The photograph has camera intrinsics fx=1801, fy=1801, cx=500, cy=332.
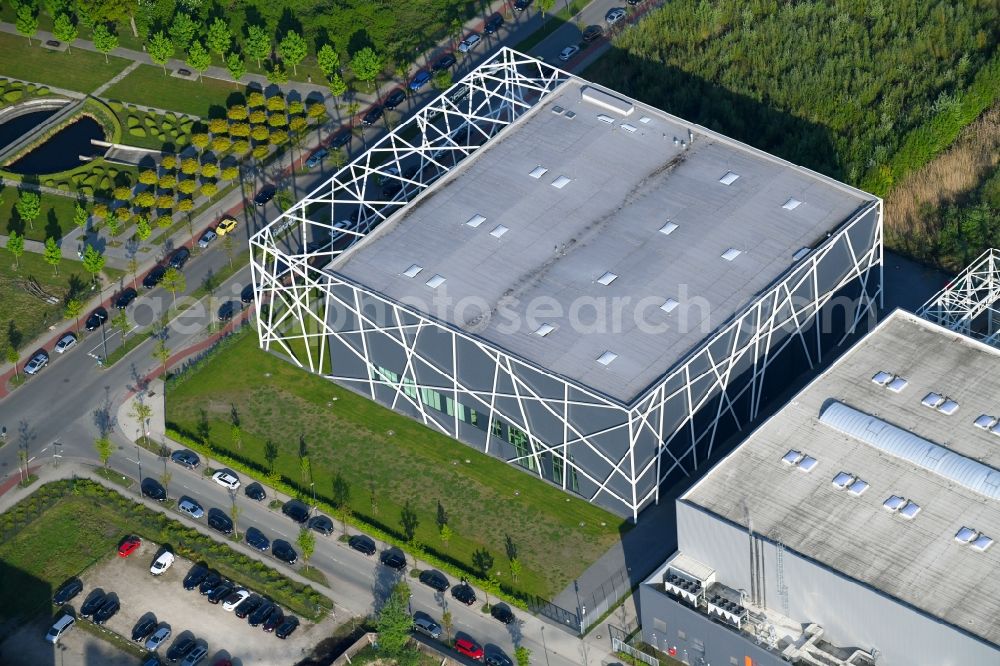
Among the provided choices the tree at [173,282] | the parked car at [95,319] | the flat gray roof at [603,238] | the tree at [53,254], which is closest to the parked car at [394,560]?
the flat gray roof at [603,238]

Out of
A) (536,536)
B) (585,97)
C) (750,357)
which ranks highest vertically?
(585,97)

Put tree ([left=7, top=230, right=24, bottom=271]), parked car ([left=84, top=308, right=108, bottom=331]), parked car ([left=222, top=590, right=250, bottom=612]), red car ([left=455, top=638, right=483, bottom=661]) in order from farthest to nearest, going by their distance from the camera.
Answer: tree ([left=7, top=230, right=24, bottom=271]), parked car ([left=84, top=308, right=108, bottom=331]), parked car ([left=222, top=590, right=250, bottom=612]), red car ([left=455, top=638, right=483, bottom=661])

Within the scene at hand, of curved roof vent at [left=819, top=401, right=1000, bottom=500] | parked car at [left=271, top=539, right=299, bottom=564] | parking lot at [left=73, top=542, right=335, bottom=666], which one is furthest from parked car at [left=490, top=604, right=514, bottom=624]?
curved roof vent at [left=819, top=401, right=1000, bottom=500]

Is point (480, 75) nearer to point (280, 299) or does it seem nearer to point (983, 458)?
point (280, 299)

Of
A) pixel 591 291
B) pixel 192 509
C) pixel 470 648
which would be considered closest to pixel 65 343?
pixel 192 509

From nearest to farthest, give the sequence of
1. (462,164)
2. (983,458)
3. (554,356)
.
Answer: (983,458), (554,356), (462,164)

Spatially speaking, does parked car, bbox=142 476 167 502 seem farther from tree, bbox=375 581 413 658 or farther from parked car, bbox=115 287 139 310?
tree, bbox=375 581 413 658

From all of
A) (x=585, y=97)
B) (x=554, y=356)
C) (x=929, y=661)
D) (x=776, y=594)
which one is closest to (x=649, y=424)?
(x=554, y=356)
